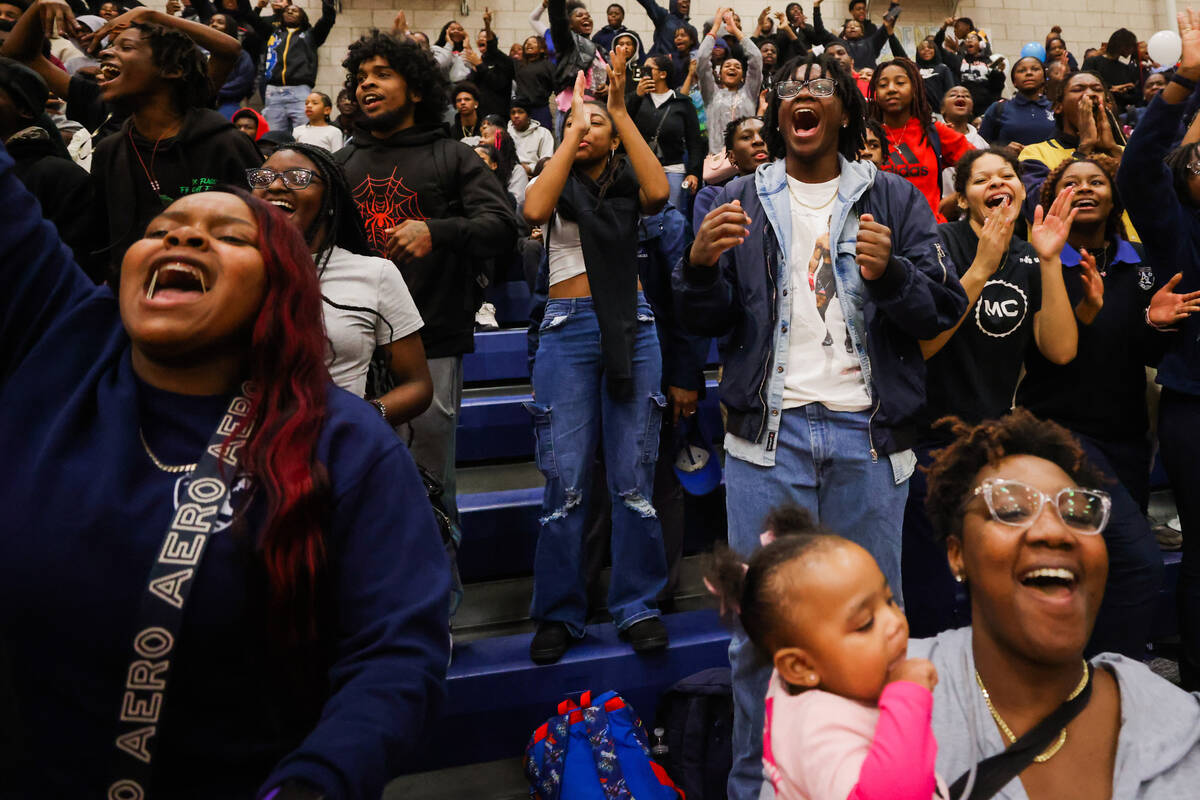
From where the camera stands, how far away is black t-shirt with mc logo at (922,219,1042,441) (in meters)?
3.04

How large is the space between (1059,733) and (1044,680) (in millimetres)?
90

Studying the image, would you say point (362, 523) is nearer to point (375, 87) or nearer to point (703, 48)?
point (375, 87)

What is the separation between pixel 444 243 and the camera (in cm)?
290

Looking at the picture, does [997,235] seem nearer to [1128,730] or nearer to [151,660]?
[1128,730]

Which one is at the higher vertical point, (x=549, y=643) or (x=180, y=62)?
(x=180, y=62)

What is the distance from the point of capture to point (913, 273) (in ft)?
8.04

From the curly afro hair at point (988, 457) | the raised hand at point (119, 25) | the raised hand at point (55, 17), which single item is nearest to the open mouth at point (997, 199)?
the curly afro hair at point (988, 457)

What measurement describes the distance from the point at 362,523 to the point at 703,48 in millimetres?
7194

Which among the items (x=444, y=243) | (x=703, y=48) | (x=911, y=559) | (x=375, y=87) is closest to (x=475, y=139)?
(x=703, y=48)

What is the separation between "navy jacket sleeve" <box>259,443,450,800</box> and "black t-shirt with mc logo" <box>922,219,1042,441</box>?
213cm

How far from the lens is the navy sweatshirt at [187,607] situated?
1235 millimetres

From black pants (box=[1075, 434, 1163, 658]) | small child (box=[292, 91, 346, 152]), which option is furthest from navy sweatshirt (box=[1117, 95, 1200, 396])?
small child (box=[292, 91, 346, 152])

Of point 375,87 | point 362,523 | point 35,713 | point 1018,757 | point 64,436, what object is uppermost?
point 375,87

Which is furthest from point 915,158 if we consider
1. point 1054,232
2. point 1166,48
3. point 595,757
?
point 1166,48
